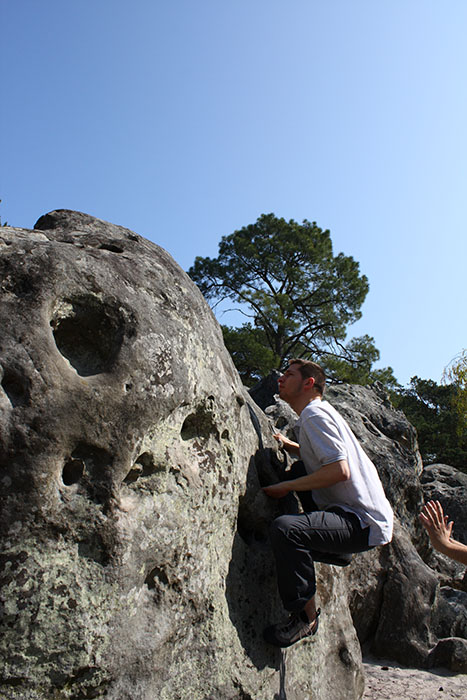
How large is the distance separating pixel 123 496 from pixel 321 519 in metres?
1.30

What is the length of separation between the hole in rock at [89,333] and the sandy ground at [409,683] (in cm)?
348

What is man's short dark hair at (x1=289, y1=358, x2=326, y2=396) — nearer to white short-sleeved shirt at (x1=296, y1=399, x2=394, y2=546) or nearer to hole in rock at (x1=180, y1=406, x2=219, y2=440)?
white short-sleeved shirt at (x1=296, y1=399, x2=394, y2=546)

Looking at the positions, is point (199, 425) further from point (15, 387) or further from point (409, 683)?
point (409, 683)

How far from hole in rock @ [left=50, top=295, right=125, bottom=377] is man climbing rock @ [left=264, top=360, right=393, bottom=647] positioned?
1.47 meters

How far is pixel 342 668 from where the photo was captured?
430 centimetres

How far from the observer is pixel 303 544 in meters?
3.55

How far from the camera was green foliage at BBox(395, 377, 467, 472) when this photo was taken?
20688 mm

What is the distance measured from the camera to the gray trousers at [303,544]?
3.54 meters

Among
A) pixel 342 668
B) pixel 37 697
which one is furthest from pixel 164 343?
pixel 342 668

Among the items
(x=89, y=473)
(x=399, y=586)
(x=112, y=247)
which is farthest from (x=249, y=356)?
(x=89, y=473)

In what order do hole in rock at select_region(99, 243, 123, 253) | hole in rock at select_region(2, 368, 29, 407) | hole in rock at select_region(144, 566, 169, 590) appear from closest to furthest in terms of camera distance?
hole in rock at select_region(2, 368, 29, 407)
hole in rock at select_region(144, 566, 169, 590)
hole in rock at select_region(99, 243, 123, 253)

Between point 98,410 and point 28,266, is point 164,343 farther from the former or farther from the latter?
point 28,266

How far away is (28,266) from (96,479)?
1.24 m

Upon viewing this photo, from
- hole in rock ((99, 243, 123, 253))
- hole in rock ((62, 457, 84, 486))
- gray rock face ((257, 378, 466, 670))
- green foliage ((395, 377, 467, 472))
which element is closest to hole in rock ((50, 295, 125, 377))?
hole in rock ((62, 457, 84, 486))
